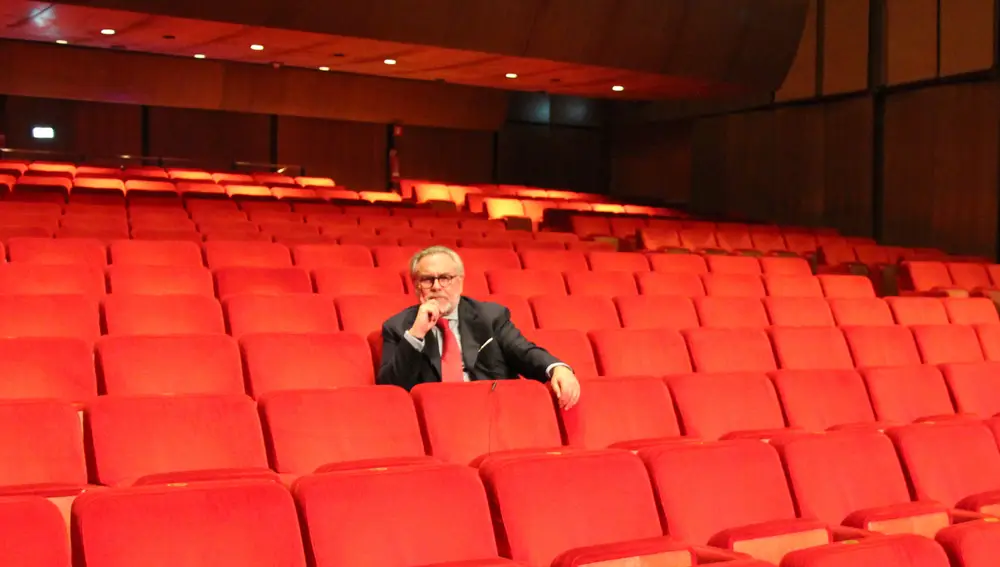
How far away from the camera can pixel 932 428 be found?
122 centimetres

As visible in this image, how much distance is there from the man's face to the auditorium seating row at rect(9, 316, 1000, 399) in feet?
0.41

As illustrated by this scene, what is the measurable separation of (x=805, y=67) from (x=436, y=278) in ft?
14.5

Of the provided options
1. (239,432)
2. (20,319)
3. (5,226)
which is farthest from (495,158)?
(239,432)

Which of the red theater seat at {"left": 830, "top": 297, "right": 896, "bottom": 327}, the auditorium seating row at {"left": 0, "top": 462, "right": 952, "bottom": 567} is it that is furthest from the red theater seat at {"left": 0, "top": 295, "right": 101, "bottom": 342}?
the red theater seat at {"left": 830, "top": 297, "right": 896, "bottom": 327}

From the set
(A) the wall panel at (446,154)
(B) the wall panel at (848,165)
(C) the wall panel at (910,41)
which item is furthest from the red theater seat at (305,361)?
(A) the wall panel at (446,154)

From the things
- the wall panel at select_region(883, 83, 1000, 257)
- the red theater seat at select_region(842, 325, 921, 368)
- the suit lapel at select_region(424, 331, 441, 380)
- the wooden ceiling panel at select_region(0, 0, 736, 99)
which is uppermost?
the wooden ceiling panel at select_region(0, 0, 736, 99)

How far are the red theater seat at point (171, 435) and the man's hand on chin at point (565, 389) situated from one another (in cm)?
35

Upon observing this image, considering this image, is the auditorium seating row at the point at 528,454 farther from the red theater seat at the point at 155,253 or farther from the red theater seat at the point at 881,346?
the red theater seat at the point at 155,253

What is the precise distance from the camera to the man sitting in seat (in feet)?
4.37

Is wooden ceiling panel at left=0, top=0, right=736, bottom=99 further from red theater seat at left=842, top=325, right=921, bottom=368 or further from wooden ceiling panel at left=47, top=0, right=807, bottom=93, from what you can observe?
red theater seat at left=842, top=325, right=921, bottom=368

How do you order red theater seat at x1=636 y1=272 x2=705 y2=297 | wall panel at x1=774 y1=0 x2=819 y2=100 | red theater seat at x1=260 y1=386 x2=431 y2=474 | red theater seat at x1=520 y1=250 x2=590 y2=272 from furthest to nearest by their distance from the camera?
wall panel at x1=774 y1=0 x2=819 y2=100 → red theater seat at x1=520 y1=250 x2=590 y2=272 → red theater seat at x1=636 y1=272 x2=705 y2=297 → red theater seat at x1=260 y1=386 x2=431 y2=474

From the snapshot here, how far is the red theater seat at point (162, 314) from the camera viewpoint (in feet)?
5.11

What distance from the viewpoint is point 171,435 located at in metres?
1.04

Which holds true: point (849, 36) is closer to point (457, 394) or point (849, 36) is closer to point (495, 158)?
point (495, 158)
